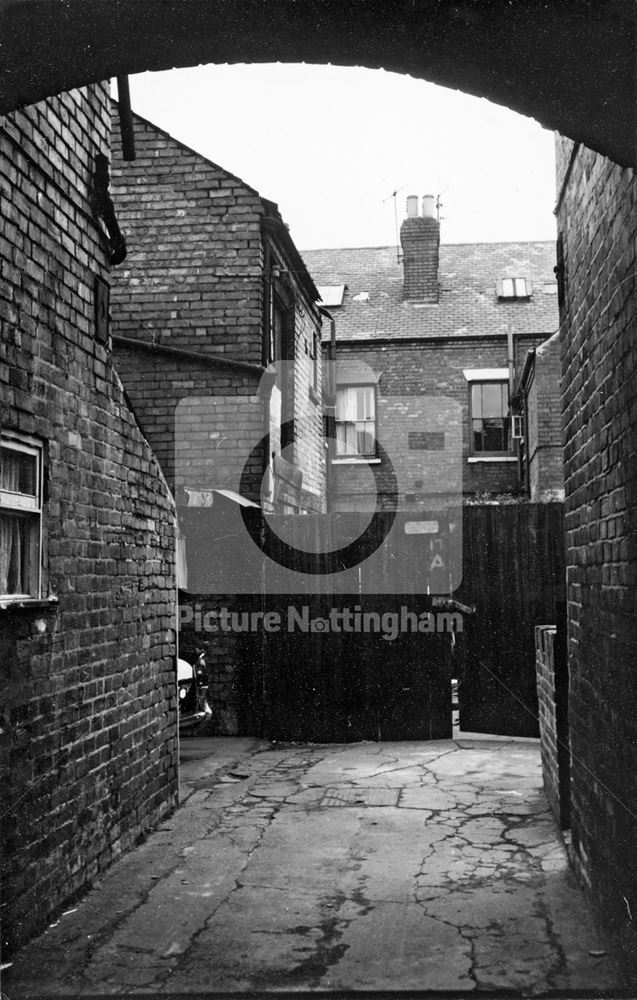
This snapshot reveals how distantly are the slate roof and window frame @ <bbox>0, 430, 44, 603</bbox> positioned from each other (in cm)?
1659

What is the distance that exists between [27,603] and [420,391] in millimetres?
16987

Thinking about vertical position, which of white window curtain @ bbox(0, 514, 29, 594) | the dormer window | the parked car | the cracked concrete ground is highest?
the dormer window

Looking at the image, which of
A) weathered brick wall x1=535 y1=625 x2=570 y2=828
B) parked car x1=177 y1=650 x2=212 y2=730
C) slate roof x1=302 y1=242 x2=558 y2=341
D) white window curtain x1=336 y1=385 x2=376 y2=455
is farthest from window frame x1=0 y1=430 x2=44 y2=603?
slate roof x1=302 y1=242 x2=558 y2=341

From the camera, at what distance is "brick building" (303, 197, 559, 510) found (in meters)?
20.2

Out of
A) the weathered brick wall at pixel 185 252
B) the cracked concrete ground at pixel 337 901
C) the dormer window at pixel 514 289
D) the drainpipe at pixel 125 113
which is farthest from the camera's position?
the dormer window at pixel 514 289

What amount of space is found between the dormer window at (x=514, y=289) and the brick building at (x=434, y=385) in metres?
0.02

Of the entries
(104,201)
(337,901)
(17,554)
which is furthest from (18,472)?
(337,901)

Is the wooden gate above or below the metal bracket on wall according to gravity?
below

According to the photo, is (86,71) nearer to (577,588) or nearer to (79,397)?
(79,397)

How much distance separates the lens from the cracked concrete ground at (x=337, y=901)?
12.3ft

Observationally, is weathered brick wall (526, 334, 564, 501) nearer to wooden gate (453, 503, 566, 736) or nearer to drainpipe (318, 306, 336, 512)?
drainpipe (318, 306, 336, 512)

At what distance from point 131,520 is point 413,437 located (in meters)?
14.9

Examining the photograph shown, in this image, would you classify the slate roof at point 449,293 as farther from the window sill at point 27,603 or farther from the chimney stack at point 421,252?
the window sill at point 27,603

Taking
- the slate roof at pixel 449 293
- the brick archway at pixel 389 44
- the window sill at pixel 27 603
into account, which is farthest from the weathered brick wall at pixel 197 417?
the slate roof at pixel 449 293
